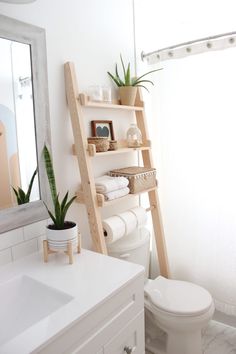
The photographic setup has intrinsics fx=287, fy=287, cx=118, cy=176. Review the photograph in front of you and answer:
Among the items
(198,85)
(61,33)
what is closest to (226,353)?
(198,85)

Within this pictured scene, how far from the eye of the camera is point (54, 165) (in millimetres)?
1457

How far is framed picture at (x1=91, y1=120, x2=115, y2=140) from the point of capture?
165 cm

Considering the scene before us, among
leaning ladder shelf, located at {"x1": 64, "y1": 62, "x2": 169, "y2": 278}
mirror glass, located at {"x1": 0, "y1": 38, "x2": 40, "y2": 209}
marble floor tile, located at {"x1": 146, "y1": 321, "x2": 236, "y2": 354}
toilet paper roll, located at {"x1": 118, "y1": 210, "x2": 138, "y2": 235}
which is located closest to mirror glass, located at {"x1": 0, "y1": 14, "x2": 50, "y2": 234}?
mirror glass, located at {"x1": 0, "y1": 38, "x2": 40, "y2": 209}

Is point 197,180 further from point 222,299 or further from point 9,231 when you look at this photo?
point 9,231

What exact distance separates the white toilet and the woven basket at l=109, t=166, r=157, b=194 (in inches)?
12.1

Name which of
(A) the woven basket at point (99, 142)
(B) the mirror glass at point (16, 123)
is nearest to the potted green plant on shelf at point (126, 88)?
(A) the woven basket at point (99, 142)

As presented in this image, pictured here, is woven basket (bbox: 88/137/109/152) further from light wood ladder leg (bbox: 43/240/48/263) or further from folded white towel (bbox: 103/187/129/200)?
light wood ladder leg (bbox: 43/240/48/263)

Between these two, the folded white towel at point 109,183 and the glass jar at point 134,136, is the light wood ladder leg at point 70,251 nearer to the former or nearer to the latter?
the folded white towel at point 109,183

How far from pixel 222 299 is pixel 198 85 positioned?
4.65 ft

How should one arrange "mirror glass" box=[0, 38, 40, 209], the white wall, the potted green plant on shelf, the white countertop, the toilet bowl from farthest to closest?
the potted green plant on shelf < the toilet bowl < the white wall < "mirror glass" box=[0, 38, 40, 209] < the white countertop

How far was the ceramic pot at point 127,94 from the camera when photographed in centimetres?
177

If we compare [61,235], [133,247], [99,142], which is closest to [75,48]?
[99,142]

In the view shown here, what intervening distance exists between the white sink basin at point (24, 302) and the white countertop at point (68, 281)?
0.02 metres

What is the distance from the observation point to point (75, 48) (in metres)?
1.52
